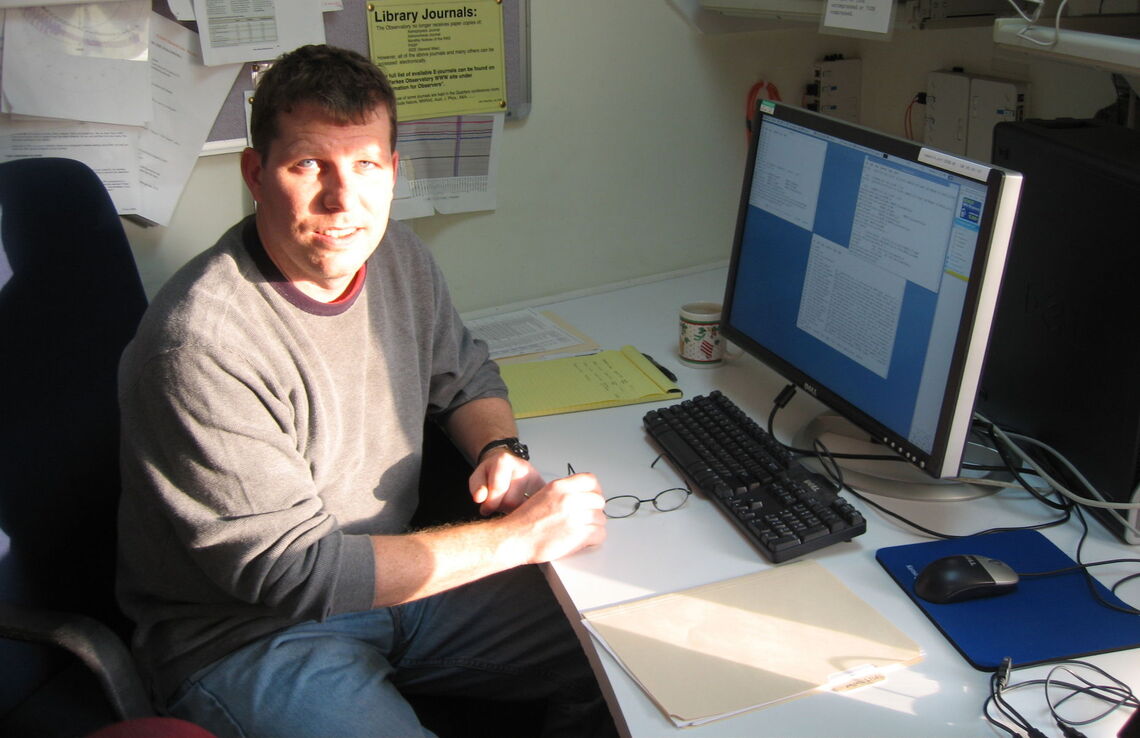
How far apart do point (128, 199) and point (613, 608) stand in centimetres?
107

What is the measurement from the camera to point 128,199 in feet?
5.14

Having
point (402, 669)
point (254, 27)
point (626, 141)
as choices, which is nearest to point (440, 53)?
point (254, 27)

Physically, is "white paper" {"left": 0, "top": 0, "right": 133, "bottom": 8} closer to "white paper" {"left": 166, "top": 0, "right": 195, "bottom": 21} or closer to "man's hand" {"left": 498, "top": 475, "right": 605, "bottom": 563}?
"white paper" {"left": 166, "top": 0, "right": 195, "bottom": 21}

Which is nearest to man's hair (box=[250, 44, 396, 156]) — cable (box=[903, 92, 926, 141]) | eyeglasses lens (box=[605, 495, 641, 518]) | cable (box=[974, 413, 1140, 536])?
Answer: eyeglasses lens (box=[605, 495, 641, 518])

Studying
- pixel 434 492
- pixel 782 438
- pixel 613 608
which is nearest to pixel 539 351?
pixel 434 492

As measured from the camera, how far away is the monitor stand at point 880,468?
1.23 metres

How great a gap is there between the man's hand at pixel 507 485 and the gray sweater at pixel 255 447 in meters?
0.15

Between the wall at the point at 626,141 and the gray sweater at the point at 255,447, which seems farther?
the wall at the point at 626,141

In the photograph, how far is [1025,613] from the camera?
995 mm

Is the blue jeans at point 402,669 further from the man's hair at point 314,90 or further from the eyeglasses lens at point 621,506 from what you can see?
the man's hair at point 314,90

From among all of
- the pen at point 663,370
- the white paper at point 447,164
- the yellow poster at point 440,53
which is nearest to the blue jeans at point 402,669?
the pen at point 663,370

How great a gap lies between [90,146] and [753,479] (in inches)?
44.8

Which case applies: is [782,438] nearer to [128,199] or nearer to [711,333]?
[711,333]

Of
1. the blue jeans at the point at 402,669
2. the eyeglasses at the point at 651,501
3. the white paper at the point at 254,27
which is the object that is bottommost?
the blue jeans at the point at 402,669
